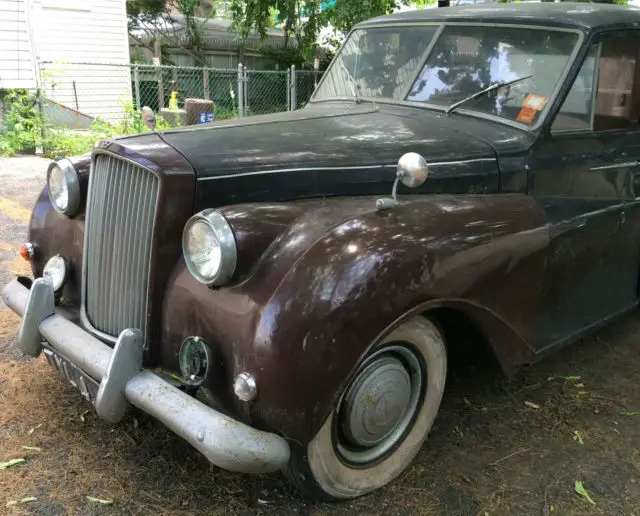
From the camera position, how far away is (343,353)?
Result: 196cm

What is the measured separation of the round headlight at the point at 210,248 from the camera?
2.03 meters

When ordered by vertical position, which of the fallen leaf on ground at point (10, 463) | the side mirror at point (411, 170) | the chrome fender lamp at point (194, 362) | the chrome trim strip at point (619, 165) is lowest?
the fallen leaf on ground at point (10, 463)

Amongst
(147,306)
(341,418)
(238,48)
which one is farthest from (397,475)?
(238,48)

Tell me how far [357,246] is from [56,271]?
156cm

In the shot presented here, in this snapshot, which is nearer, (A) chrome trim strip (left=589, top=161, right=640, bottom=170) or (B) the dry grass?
(B) the dry grass

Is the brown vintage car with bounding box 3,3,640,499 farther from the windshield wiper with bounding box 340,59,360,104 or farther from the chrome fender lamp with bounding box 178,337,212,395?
the windshield wiper with bounding box 340,59,360,104

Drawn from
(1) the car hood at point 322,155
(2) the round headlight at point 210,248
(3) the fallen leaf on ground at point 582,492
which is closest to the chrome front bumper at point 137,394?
(2) the round headlight at point 210,248

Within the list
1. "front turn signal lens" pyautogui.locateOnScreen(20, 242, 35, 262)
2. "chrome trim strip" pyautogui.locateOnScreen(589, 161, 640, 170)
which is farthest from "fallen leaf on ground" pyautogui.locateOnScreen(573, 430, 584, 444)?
"front turn signal lens" pyautogui.locateOnScreen(20, 242, 35, 262)

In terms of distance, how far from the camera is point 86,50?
12.3m

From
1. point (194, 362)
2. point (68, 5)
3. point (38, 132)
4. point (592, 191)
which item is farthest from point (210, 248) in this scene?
point (68, 5)

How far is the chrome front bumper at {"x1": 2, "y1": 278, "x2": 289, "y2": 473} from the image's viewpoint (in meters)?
1.87

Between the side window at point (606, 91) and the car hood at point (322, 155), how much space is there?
0.57m

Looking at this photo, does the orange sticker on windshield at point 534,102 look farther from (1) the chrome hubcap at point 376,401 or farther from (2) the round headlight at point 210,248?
(2) the round headlight at point 210,248

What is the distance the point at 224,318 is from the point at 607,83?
7.86 feet
